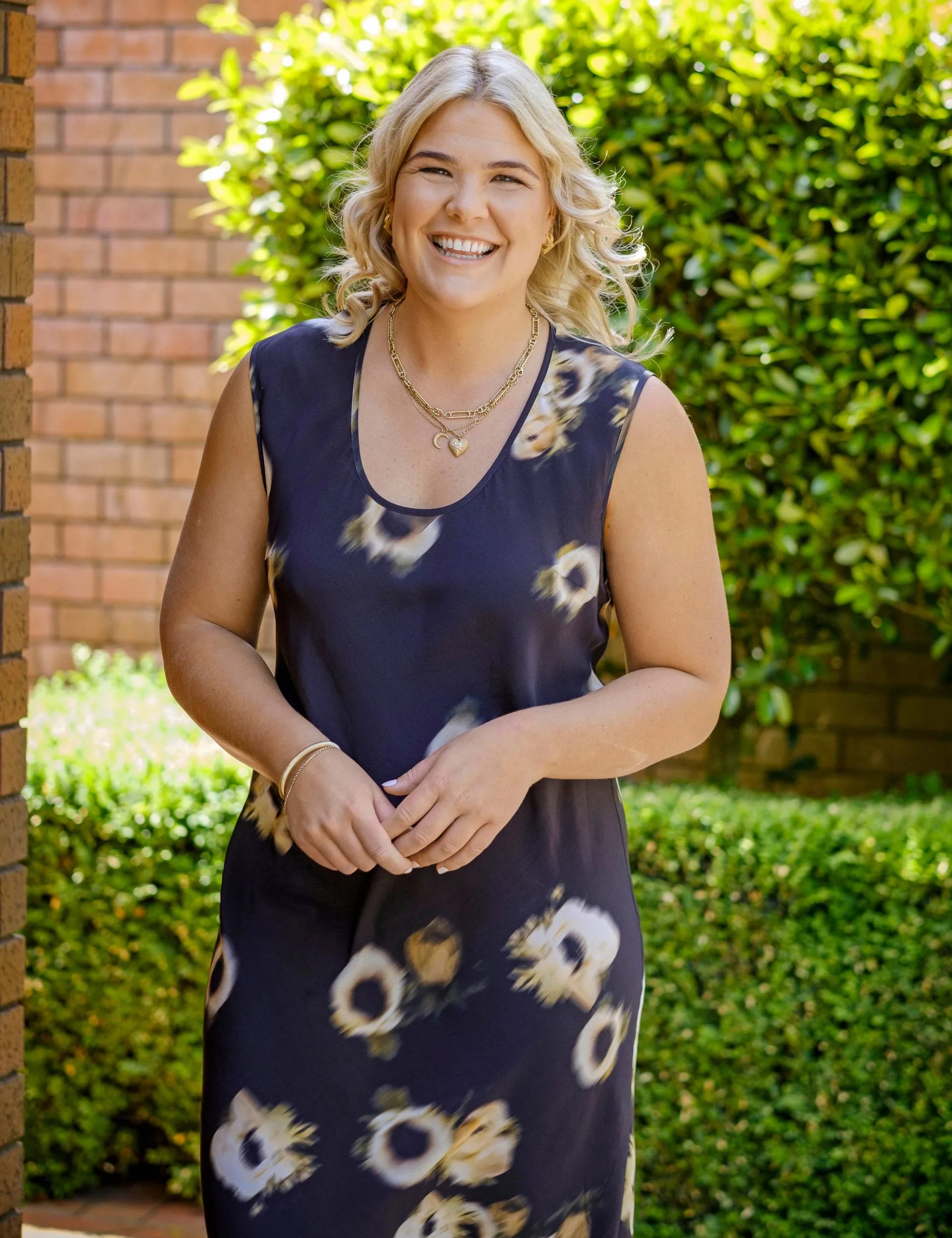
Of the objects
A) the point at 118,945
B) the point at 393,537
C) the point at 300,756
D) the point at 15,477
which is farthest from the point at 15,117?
the point at 118,945

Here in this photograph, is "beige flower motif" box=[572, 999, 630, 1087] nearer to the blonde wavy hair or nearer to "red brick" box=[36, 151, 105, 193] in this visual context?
the blonde wavy hair

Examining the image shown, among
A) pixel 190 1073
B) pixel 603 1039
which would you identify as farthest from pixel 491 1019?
pixel 190 1073

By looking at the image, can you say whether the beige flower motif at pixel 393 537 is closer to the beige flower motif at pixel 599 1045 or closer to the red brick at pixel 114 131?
the beige flower motif at pixel 599 1045

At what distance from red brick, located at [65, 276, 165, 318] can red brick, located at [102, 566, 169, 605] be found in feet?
2.87

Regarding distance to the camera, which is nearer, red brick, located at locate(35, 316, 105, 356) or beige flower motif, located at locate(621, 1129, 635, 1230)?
beige flower motif, located at locate(621, 1129, 635, 1230)

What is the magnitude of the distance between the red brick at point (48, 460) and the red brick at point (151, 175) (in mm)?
918

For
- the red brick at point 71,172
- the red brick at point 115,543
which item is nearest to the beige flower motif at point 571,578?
the red brick at point 115,543

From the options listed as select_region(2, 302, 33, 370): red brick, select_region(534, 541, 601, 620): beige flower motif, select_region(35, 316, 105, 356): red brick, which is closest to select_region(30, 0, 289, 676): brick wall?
select_region(35, 316, 105, 356): red brick

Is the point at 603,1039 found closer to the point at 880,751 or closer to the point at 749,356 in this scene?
the point at 749,356

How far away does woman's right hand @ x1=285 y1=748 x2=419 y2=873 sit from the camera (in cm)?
177

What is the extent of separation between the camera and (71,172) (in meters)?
5.20

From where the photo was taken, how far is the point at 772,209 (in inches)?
141

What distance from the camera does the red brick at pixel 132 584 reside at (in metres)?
5.20

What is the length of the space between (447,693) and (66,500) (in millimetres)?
3687
